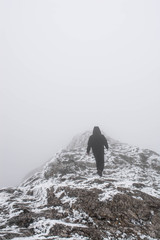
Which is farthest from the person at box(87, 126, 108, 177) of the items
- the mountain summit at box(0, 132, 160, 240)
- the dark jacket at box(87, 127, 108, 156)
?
the mountain summit at box(0, 132, 160, 240)

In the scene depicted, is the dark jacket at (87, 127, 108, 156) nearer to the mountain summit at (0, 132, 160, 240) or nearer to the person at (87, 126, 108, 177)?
the person at (87, 126, 108, 177)

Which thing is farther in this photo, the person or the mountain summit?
the person

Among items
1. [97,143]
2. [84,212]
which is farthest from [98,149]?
[84,212]

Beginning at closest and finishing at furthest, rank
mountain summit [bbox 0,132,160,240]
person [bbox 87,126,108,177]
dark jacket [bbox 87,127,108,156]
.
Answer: mountain summit [bbox 0,132,160,240]
person [bbox 87,126,108,177]
dark jacket [bbox 87,127,108,156]

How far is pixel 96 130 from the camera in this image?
14469mm

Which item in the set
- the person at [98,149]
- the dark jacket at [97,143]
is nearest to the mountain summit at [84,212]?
the person at [98,149]

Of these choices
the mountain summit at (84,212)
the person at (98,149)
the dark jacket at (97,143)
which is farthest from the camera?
the dark jacket at (97,143)

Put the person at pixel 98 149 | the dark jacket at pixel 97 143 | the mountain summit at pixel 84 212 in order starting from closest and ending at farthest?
the mountain summit at pixel 84 212, the person at pixel 98 149, the dark jacket at pixel 97 143

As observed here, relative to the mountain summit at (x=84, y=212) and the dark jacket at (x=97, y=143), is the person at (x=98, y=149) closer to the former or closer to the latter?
the dark jacket at (x=97, y=143)

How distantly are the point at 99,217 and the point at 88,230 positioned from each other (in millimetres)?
1217

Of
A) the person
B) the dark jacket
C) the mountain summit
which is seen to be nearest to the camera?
the mountain summit

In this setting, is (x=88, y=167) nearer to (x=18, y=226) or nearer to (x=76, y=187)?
(x=76, y=187)

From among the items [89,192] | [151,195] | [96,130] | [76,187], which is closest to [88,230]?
[89,192]

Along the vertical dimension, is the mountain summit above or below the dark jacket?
below
